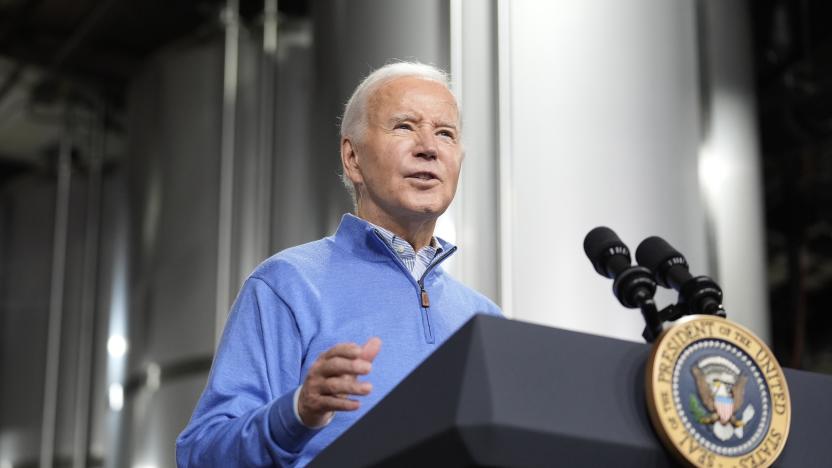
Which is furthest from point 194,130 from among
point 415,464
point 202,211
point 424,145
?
point 415,464

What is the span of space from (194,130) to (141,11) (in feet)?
3.30

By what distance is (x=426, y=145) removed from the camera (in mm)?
1694

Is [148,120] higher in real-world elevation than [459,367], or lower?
higher

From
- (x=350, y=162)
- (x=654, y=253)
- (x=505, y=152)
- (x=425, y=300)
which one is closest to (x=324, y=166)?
(x=505, y=152)

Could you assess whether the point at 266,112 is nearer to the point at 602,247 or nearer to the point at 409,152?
the point at 409,152

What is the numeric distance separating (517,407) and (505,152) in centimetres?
144

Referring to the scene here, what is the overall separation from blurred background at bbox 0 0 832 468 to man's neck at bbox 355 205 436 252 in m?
0.58

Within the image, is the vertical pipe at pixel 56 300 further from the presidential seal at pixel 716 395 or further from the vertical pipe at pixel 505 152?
the presidential seal at pixel 716 395

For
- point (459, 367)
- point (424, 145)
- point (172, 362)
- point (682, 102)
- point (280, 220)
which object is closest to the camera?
point (459, 367)

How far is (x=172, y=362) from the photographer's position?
392 cm

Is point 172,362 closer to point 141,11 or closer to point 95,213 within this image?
point 141,11

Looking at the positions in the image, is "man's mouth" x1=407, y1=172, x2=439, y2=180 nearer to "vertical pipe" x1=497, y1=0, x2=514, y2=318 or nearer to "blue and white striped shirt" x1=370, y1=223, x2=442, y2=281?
"blue and white striped shirt" x1=370, y1=223, x2=442, y2=281

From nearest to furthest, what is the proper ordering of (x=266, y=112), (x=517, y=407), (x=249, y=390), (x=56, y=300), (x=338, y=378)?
(x=517, y=407) < (x=338, y=378) < (x=249, y=390) < (x=266, y=112) < (x=56, y=300)

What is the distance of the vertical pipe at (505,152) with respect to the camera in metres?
2.30
